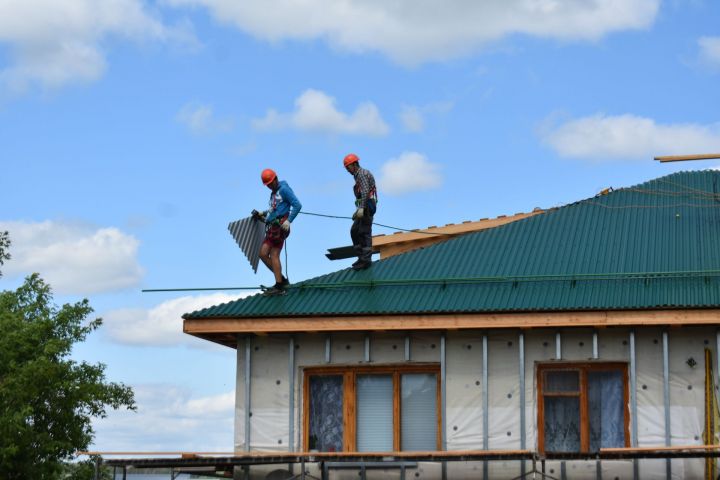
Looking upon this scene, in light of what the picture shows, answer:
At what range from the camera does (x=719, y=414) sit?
70.8 feet

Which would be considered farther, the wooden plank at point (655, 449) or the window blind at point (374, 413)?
the window blind at point (374, 413)

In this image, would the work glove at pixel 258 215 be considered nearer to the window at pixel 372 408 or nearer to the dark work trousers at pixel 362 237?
the dark work trousers at pixel 362 237

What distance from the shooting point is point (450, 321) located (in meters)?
22.2

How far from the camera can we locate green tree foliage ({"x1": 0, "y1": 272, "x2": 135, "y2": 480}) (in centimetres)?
3444

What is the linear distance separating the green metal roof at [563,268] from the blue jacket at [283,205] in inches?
52.2

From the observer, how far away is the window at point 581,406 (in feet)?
73.0

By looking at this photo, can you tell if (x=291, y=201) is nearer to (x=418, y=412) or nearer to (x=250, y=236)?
(x=250, y=236)

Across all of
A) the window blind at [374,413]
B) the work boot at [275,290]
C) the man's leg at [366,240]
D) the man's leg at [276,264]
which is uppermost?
the man's leg at [366,240]

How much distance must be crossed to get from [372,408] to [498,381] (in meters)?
2.29

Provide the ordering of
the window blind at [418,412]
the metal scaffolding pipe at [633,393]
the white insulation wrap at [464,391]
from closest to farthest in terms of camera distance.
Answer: the metal scaffolding pipe at [633,393], the white insulation wrap at [464,391], the window blind at [418,412]

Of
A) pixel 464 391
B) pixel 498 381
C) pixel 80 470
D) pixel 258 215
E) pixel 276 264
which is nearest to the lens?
pixel 498 381

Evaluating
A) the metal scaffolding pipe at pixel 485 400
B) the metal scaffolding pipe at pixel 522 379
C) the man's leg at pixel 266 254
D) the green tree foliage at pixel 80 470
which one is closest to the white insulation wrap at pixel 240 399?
the man's leg at pixel 266 254

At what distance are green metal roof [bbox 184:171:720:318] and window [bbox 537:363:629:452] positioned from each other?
1.26 m

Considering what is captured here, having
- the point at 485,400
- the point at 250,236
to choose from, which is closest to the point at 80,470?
the point at 250,236
